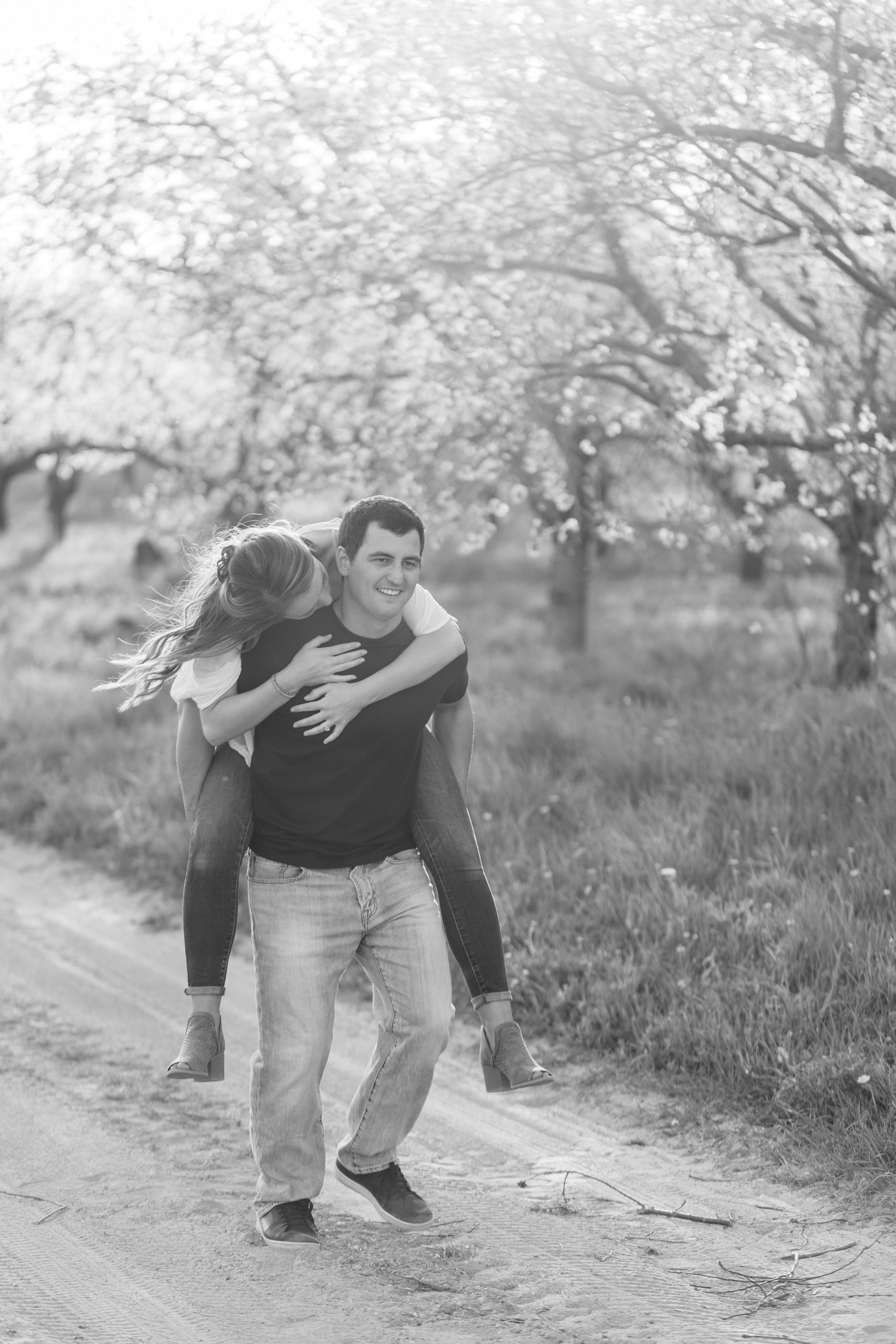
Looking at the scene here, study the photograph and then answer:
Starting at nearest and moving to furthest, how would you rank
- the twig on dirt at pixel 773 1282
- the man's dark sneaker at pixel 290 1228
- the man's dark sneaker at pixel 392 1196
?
1. the twig on dirt at pixel 773 1282
2. the man's dark sneaker at pixel 290 1228
3. the man's dark sneaker at pixel 392 1196

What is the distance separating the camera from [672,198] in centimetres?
658

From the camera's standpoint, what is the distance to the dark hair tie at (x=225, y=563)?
3.46 meters

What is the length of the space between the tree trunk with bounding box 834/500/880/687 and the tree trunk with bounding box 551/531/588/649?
192 inches

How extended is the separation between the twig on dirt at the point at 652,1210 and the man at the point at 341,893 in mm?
640

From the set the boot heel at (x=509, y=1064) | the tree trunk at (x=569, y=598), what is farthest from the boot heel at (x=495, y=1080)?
the tree trunk at (x=569, y=598)

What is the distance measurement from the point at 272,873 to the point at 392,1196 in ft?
3.03

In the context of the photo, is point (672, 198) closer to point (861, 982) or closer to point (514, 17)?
point (514, 17)

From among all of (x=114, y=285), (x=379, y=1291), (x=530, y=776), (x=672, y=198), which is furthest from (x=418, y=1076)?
(x=114, y=285)

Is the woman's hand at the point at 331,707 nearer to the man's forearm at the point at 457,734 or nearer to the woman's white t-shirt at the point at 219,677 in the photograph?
the woman's white t-shirt at the point at 219,677

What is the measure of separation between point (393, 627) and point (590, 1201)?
66.4 inches

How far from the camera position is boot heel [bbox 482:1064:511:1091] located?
11.9ft

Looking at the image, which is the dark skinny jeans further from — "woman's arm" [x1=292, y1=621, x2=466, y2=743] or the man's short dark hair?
the man's short dark hair

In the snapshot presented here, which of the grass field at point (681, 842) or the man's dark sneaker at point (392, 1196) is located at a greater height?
the grass field at point (681, 842)

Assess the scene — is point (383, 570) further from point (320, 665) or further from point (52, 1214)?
point (52, 1214)
